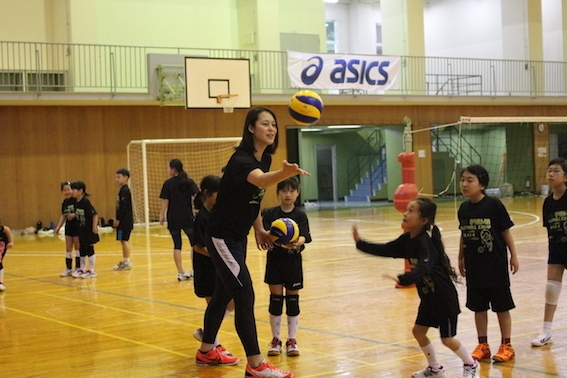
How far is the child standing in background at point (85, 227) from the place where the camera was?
1160cm

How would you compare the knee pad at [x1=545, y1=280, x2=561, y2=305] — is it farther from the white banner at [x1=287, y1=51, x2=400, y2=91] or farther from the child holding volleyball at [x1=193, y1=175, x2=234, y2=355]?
the white banner at [x1=287, y1=51, x2=400, y2=91]

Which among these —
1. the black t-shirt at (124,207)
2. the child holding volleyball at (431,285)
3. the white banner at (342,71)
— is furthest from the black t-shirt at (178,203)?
the white banner at (342,71)

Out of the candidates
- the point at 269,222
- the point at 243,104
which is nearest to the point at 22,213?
the point at 243,104

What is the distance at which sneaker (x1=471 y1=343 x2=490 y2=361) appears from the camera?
5.71 meters

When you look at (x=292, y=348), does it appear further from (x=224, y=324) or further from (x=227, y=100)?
(x=227, y=100)

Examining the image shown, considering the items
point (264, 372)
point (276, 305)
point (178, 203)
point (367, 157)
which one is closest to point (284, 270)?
point (276, 305)

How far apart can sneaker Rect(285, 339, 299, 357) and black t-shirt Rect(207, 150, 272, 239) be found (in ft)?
4.16

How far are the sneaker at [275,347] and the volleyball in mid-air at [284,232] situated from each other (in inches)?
36.3

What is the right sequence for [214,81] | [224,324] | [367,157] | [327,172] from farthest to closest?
[327,172]
[367,157]
[214,81]
[224,324]

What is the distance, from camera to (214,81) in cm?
2161

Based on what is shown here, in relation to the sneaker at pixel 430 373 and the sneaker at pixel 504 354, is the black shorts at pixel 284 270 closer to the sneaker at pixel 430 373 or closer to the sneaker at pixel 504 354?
the sneaker at pixel 430 373

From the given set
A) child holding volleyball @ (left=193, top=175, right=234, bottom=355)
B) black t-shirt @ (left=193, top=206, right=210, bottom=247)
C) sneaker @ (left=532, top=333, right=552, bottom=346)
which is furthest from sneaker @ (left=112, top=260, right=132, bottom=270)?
sneaker @ (left=532, top=333, right=552, bottom=346)

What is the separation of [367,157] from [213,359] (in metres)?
27.0

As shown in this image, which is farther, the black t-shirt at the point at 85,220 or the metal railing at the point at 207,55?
the metal railing at the point at 207,55
